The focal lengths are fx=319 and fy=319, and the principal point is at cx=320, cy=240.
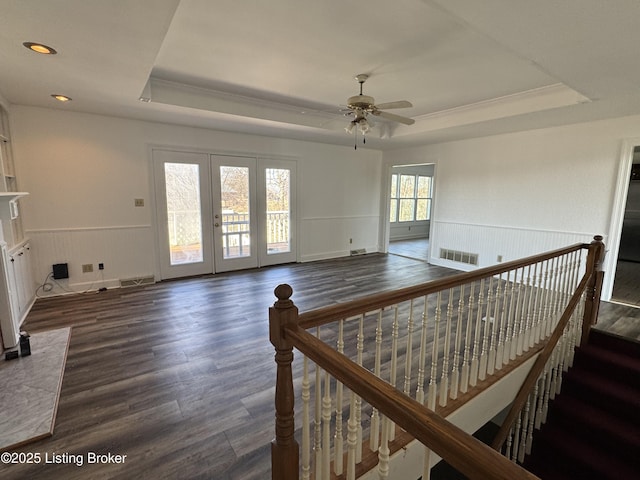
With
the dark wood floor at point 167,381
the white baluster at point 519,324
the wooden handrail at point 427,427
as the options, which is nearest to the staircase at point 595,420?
the white baluster at point 519,324

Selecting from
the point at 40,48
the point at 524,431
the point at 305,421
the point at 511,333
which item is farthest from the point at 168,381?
the point at 524,431

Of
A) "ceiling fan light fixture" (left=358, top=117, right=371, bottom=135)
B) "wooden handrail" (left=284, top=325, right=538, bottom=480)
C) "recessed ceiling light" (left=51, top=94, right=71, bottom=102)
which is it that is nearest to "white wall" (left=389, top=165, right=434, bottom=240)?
"ceiling fan light fixture" (left=358, top=117, right=371, bottom=135)

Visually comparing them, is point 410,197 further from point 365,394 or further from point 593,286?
point 365,394

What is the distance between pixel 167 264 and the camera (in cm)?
510

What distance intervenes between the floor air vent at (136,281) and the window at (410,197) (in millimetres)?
6700

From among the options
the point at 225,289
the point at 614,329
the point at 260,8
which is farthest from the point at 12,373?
the point at 614,329

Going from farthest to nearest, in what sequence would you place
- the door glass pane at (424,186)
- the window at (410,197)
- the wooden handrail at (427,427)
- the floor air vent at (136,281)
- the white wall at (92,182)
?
the door glass pane at (424,186) < the window at (410,197) < the floor air vent at (136,281) < the white wall at (92,182) < the wooden handrail at (427,427)

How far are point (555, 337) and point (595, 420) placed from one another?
0.86m

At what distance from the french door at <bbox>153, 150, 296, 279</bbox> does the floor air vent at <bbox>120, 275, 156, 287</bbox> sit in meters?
0.22

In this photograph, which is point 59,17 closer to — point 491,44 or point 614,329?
point 491,44

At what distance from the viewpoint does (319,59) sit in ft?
9.98

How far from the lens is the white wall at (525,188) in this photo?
437 cm

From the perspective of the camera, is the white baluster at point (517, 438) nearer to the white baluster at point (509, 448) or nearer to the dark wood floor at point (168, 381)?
the white baluster at point (509, 448)

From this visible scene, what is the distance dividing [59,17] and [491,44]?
3106mm
